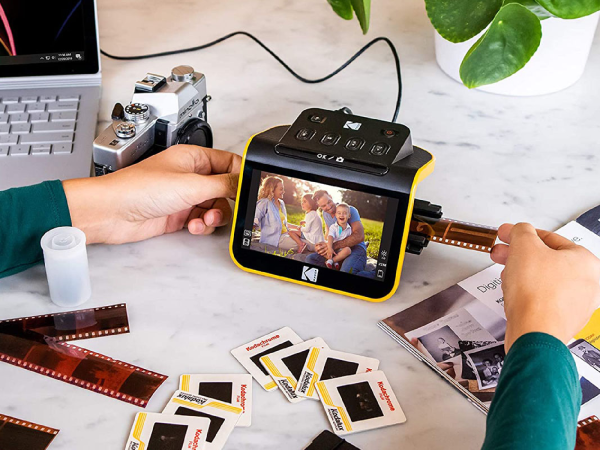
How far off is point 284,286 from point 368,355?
0.16 metres

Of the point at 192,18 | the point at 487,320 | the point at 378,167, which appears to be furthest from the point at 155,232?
the point at 192,18

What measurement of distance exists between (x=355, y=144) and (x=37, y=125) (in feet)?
1.80

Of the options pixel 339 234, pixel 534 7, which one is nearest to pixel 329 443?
pixel 339 234

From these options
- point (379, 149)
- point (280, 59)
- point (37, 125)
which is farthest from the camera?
point (280, 59)

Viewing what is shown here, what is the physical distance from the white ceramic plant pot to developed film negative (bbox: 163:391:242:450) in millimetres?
762

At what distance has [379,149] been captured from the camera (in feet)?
3.01

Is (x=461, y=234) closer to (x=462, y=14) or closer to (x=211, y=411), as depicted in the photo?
(x=462, y=14)

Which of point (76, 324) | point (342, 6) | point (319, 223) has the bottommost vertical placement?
point (76, 324)

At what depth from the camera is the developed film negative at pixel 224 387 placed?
79cm

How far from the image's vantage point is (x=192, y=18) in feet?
5.05

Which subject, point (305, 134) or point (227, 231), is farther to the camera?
point (227, 231)

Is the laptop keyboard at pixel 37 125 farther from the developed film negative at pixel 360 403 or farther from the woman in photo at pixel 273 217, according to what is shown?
the developed film negative at pixel 360 403

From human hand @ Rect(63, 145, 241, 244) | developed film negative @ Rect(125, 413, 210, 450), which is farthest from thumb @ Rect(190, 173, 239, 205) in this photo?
developed film negative @ Rect(125, 413, 210, 450)

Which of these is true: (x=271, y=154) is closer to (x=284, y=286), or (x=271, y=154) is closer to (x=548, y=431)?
(x=284, y=286)
